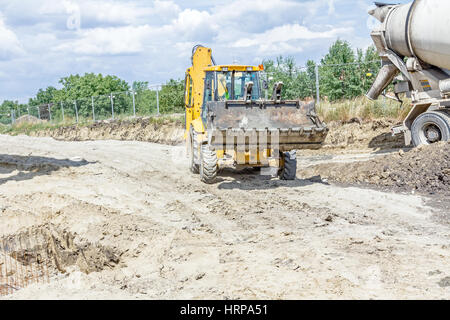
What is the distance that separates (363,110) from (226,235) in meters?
12.6

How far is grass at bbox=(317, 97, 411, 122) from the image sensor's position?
17094 millimetres

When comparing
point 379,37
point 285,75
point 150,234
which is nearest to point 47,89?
point 285,75

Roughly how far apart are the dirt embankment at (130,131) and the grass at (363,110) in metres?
6.61

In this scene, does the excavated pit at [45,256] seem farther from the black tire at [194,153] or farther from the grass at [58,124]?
the grass at [58,124]

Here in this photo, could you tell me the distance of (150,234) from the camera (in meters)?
6.94

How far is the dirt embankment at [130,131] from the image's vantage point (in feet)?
75.4

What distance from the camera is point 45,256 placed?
788 centimetres

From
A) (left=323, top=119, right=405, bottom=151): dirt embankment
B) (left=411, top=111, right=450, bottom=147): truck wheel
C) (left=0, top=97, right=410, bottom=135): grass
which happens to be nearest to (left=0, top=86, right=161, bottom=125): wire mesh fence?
(left=0, top=97, right=410, bottom=135): grass

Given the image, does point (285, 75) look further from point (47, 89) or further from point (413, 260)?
point (47, 89)

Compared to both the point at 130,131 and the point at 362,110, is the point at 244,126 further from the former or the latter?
the point at 130,131

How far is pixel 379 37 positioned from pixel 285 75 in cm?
965

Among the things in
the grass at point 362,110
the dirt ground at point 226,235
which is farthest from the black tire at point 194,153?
the grass at point 362,110

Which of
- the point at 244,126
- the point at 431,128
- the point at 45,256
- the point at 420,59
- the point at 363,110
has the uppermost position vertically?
the point at 420,59

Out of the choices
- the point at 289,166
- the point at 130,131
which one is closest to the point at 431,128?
the point at 289,166
